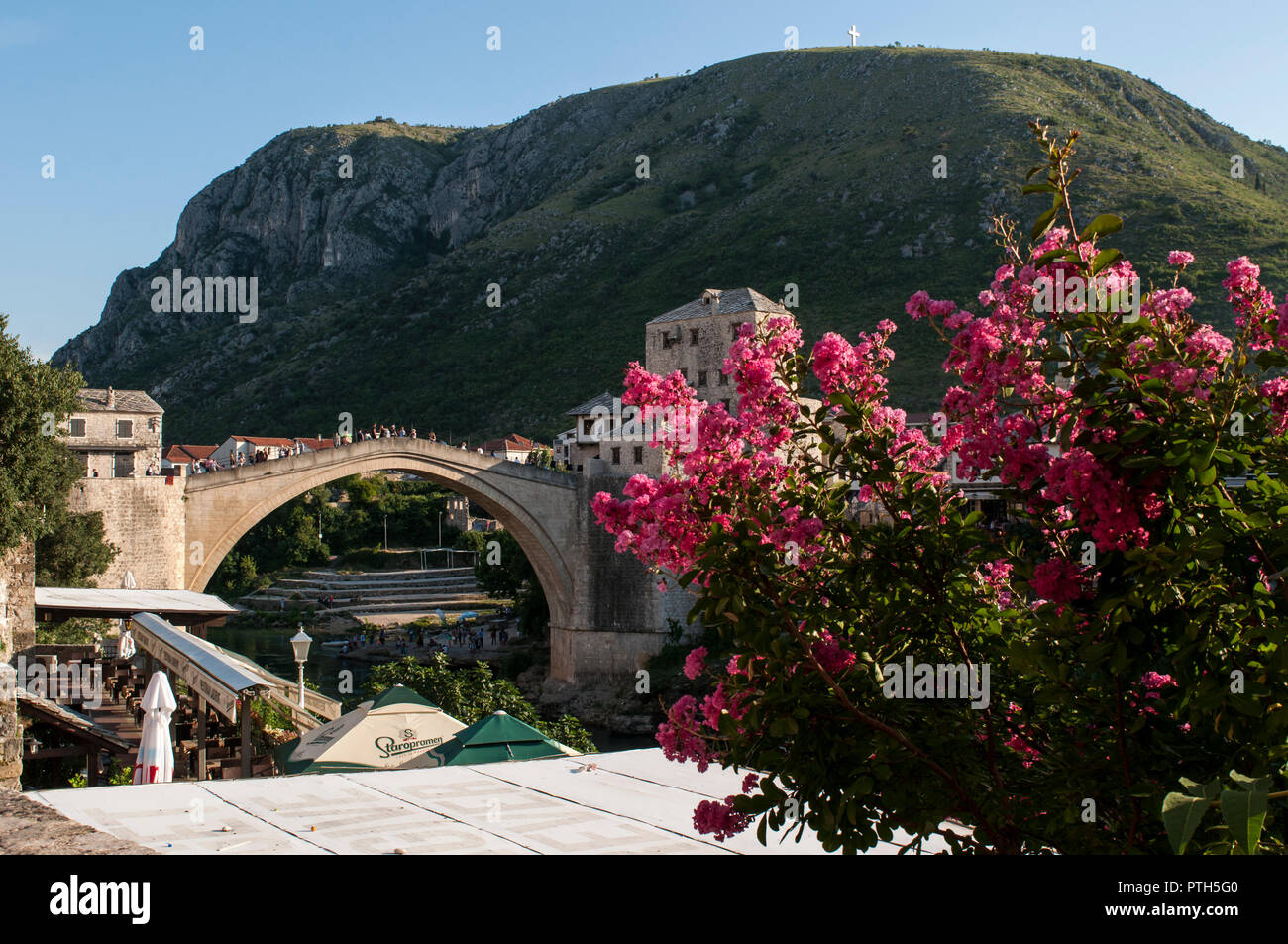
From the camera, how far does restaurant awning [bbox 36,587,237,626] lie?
15688 mm

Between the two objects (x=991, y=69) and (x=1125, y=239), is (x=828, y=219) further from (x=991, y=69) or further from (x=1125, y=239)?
(x=991, y=69)

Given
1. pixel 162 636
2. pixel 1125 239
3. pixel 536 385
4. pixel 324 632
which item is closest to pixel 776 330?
pixel 162 636

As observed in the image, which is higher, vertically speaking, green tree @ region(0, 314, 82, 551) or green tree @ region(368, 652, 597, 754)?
green tree @ region(0, 314, 82, 551)

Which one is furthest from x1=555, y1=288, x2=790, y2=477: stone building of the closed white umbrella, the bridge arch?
the closed white umbrella

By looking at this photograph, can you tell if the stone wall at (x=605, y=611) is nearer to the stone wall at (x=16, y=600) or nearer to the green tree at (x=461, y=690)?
the green tree at (x=461, y=690)

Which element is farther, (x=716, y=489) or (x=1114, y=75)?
(x=1114, y=75)

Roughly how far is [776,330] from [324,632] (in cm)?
4646

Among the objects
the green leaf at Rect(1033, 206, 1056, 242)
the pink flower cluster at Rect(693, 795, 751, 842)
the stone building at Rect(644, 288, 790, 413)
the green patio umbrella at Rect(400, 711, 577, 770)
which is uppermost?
the stone building at Rect(644, 288, 790, 413)

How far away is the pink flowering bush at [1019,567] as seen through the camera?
246 centimetres

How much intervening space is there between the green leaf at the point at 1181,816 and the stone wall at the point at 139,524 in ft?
81.6

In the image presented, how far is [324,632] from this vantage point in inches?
1873

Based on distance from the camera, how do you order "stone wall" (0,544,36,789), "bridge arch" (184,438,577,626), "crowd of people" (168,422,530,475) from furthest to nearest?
"crowd of people" (168,422,530,475) < "bridge arch" (184,438,577,626) < "stone wall" (0,544,36,789)

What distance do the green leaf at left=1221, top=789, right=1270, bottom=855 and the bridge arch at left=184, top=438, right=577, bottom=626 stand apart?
1001 inches

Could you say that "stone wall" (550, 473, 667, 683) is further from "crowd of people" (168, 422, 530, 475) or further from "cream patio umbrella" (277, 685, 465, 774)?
"cream patio umbrella" (277, 685, 465, 774)
